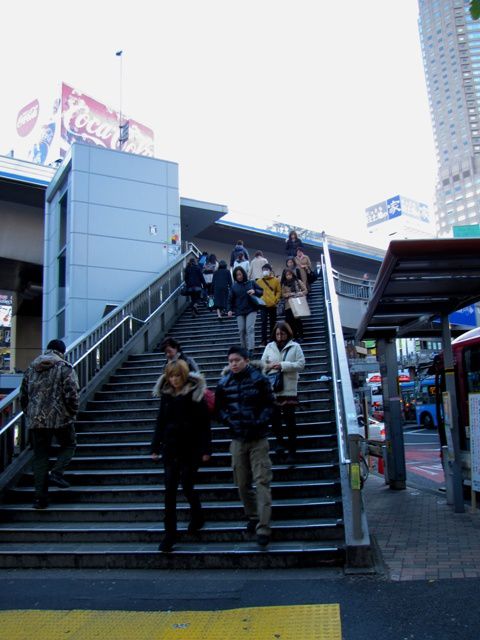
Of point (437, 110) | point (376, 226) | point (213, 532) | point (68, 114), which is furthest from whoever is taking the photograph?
point (437, 110)

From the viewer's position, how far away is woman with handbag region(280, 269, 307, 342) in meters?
10.1


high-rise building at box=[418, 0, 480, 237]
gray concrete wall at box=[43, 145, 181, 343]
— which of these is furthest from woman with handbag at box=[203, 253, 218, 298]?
high-rise building at box=[418, 0, 480, 237]

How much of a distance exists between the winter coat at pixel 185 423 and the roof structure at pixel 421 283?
228cm

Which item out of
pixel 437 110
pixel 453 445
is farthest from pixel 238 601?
pixel 437 110

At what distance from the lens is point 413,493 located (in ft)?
30.5

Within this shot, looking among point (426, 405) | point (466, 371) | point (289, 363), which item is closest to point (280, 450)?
point (289, 363)

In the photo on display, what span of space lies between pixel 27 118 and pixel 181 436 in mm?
58224

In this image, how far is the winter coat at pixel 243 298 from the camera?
9375 millimetres

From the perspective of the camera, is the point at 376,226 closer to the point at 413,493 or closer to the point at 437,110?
the point at 437,110

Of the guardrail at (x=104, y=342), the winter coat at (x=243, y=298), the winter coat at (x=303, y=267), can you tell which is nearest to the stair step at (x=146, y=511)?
the guardrail at (x=104, y=342)

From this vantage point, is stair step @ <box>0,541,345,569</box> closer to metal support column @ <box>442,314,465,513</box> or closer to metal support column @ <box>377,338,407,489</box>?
metal support column @ <box>442,314,465,513</box>

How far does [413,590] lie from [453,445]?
3.57 m

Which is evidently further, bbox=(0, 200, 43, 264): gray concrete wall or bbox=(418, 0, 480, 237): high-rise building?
bbox=(418, 0, 480, 237): high-rise building

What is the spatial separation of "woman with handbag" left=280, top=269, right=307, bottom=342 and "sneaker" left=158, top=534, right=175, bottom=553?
220 inches
